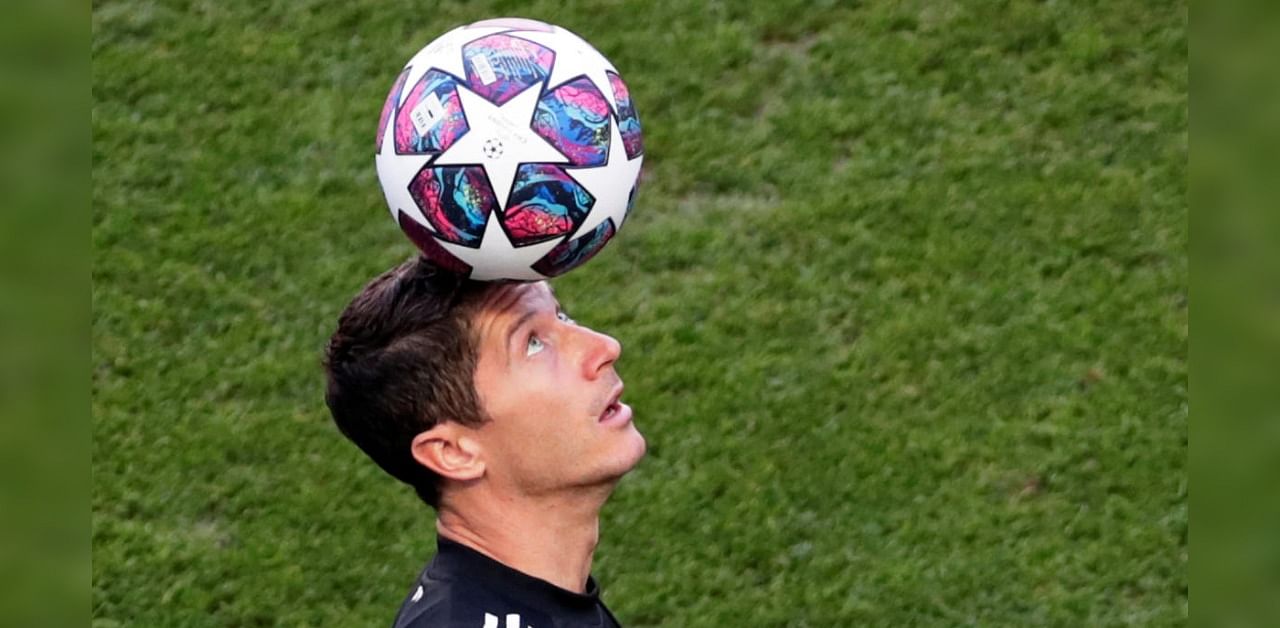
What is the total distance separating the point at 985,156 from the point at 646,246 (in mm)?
1501

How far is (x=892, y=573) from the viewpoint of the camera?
6.07m

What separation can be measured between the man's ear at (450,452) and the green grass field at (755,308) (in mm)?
2500

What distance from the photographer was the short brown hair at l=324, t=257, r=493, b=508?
3.55 meters

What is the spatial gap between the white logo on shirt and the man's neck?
12 cm

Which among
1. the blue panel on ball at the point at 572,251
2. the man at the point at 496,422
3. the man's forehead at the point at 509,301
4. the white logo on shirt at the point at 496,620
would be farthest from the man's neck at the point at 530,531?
the blue panel on ball at the point at 572,251

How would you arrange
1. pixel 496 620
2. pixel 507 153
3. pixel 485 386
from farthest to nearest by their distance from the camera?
1. pixel 485 386
2. pixel 496 620
3. pixel 507 153

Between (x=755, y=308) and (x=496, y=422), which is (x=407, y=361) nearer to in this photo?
(x=496, y=422)

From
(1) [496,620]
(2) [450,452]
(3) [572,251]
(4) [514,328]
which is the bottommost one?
(1) [496,620]

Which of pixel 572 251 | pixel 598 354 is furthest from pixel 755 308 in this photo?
pixel 572 251

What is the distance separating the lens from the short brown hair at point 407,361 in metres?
3.55

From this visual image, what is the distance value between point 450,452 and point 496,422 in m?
0.13

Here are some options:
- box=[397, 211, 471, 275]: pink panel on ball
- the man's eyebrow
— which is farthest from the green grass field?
box=[397, 211, 471, 275]: pink panel on ball

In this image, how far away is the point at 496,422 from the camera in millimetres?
3551

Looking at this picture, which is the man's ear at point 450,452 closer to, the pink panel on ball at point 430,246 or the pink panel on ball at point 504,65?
the pink panel on ball at point 430,246
